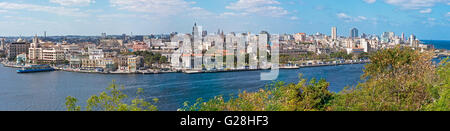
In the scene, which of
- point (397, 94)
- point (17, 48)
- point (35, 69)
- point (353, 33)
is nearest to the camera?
point (397, 94)

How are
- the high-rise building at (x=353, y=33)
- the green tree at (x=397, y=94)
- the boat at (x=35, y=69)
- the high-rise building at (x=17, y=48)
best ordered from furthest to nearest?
the high-rise building at (x=353, y=33), the high-rise building at (x=17, y=48), the boat at (x=35, y=69), the green tree at (x=397, y=94)

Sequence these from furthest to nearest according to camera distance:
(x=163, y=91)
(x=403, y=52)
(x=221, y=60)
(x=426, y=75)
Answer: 1. (x=221, y=60)
2. (x=163, y=91)
3. (x=403, y=52)
4. (x=426, y=75)

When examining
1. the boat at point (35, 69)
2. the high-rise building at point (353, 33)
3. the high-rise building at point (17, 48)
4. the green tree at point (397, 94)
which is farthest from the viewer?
the high-rise building at point (353, 33)

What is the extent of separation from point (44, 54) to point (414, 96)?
1541 cm

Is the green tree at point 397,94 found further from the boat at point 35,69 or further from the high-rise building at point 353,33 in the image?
the high-rise building at point 353,33

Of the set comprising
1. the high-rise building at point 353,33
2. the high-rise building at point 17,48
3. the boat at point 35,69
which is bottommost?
the boat at point 35,69

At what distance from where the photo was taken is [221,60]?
42.6ft

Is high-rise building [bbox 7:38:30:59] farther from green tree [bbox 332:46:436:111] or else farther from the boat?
green tree [bbox 332:46:436:111]

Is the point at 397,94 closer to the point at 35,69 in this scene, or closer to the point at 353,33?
the point at 35,69

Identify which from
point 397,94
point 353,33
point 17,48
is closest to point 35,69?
point 17,48

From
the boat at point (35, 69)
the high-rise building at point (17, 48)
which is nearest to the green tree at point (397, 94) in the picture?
the boat at point (35, 69)

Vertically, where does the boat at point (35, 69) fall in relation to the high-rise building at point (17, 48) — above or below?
below
